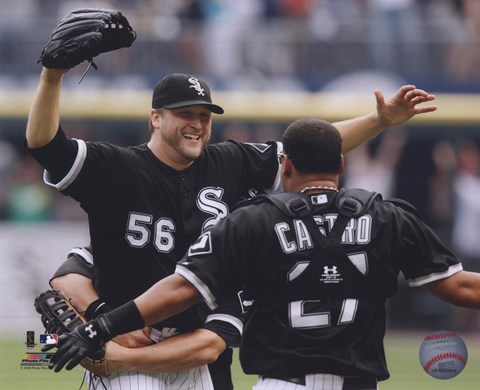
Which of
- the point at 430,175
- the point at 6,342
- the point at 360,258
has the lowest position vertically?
the point at 6,342

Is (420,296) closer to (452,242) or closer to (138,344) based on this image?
(452,242)

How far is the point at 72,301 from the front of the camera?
219 inches

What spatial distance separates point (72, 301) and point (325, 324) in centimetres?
146

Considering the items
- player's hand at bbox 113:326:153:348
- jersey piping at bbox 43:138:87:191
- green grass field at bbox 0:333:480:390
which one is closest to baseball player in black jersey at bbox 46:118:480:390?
player's hand at bbox 113:326:153:348

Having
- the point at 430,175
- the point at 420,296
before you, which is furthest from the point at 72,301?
the point at 430,175

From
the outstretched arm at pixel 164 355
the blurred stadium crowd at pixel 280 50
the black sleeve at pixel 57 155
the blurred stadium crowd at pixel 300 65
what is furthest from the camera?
the blurred stadium crowd at pixel 280 50

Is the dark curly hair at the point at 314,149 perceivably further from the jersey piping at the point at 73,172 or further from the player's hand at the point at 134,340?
the player's hand at the point at 134,340

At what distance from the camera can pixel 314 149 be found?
15.6 ft

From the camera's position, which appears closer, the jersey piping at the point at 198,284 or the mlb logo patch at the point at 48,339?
the jersey piping at the point at 198,284

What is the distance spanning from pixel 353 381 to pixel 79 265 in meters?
1.71

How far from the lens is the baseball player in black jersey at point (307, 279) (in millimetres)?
4590

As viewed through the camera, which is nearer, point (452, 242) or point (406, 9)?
point (452, 242)

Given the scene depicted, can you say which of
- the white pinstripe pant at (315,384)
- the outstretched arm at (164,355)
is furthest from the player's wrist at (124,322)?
the outstretched arm at (164,355)

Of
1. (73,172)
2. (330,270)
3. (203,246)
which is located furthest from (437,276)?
(73,172)
